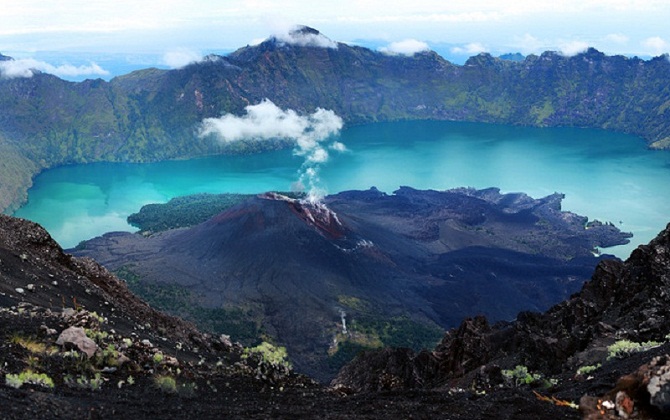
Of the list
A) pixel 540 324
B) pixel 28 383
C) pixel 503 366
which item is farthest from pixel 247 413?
pixel 540 324

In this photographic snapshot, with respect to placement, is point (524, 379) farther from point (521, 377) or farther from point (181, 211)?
point (181, 211)

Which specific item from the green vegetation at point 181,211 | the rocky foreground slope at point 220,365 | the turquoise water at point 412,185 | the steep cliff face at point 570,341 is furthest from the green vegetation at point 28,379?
the turquoise water at point 412,185

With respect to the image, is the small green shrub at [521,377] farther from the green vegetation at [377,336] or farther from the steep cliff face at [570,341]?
the green vegetation at [377,336]

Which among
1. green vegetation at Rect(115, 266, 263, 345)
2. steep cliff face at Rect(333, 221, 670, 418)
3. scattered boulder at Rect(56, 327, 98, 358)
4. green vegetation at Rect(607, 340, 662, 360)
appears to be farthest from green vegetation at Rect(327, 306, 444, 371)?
scattered boulder at Rect(56, 327, 98, 358)

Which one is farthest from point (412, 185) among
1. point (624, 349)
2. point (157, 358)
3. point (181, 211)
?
point (157, 358)

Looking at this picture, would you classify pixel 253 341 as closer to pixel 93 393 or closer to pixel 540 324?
pixel 540 324
